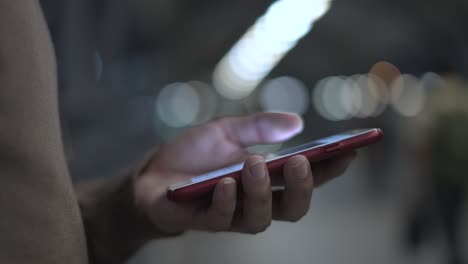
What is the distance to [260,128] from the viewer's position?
55.5 inches

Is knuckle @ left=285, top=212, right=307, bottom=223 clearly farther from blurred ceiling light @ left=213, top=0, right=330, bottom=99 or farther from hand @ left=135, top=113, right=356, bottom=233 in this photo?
blurred ceiling light @ left=213, top=0, right=330, bottom=99

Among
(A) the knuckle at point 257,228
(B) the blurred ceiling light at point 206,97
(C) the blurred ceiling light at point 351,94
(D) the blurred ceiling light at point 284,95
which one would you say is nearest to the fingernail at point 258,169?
(A) the knuckle at point 257,228

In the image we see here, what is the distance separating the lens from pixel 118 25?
7590mm

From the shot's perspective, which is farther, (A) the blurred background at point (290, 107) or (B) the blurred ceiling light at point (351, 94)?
(B) the blurred ceiling light at point (351, 94)

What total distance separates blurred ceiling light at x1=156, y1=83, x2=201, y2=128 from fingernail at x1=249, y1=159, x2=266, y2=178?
754 inches

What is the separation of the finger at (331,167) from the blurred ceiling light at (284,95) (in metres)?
28.0

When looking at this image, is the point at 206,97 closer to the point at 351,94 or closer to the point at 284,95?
the point at 284,95

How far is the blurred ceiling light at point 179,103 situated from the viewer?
2207 cm

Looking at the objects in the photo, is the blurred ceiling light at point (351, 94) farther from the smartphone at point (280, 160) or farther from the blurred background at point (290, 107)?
the smartphone at point (280, 160)

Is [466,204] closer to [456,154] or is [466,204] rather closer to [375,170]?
[456,154]

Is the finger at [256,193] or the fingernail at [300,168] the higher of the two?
the fingernail at [300,168]

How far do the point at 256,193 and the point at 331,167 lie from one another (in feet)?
0.80

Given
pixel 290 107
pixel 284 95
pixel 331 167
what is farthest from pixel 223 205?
pixel 284 95

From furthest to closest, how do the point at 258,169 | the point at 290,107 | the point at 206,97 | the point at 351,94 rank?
the point at 351,94, the point at 290,107, the point at 206,97, the point at 258,169
